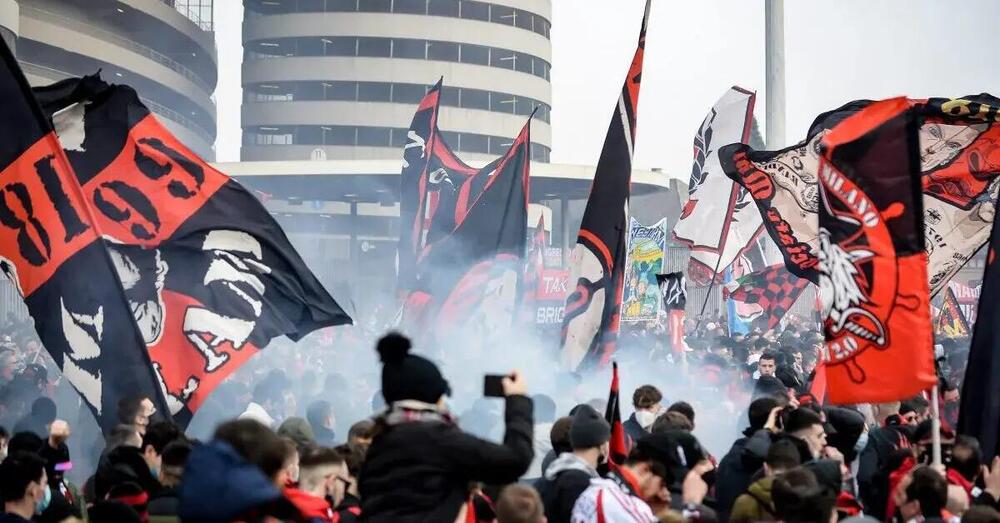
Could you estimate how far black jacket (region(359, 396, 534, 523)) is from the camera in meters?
4.56

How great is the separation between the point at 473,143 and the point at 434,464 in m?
74.4

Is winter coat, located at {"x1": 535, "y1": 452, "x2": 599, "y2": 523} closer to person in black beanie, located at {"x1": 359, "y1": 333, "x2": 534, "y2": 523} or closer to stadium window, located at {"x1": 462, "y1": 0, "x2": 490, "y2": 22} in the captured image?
person in black beanie, located at {"x1": 359, "y1": 333, "x2": 534, "y2": 523}

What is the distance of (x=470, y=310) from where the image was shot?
14.9m

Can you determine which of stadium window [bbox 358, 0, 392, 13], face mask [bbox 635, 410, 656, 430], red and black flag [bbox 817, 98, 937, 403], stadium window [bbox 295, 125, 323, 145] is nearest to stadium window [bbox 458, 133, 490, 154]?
stadium window [bbox 295, 125, 323, 145]

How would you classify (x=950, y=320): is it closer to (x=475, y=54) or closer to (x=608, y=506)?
(x=608, y=506)

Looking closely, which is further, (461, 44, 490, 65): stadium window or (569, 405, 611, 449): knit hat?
(461, 44, 490, 65): stadium window

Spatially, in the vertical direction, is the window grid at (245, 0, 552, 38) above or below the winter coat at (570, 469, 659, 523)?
above

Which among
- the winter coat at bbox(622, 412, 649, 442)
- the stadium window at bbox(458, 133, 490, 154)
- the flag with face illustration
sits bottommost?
the winter coat at bbox(622, 412, 649, 442)

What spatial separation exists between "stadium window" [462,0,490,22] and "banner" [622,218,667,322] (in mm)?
54657

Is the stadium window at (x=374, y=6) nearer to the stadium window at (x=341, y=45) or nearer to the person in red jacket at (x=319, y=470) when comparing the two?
the stadium window at (x=341, y=45)

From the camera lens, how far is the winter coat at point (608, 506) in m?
5.29

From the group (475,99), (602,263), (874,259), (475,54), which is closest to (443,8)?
(475,54)

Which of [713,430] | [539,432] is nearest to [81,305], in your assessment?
[539,432]

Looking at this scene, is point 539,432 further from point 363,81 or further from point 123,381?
point 363,81
